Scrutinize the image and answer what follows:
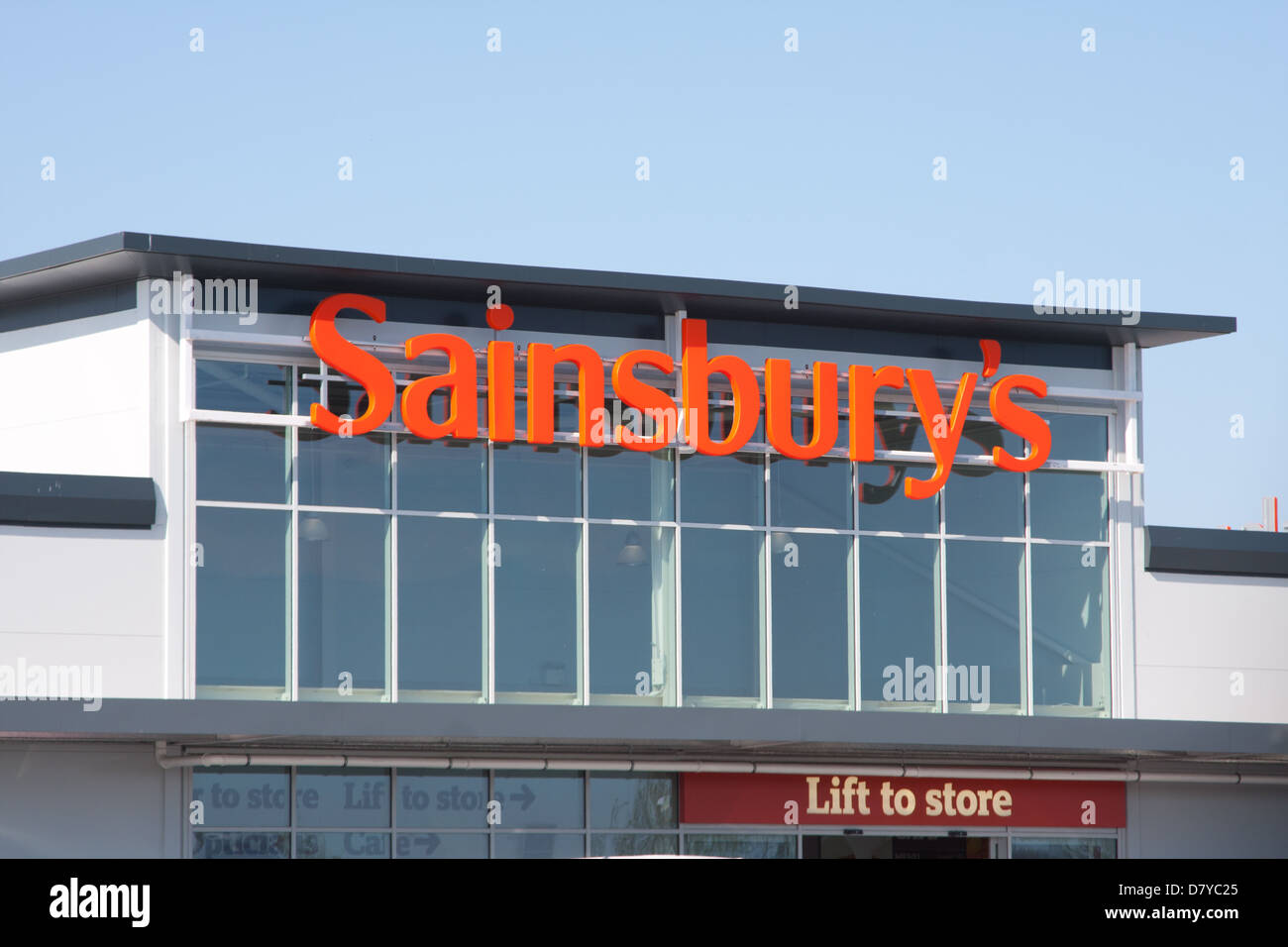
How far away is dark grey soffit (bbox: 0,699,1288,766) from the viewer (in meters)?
21.0

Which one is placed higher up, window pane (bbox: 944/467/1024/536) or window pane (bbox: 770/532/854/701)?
window pane (bbox: 944/467/1024/536)

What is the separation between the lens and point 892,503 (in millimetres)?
25578

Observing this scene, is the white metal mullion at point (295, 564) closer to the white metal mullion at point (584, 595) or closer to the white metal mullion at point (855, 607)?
the white metal mullion at point (584, 595)

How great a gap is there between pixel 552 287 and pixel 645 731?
556 centimetres

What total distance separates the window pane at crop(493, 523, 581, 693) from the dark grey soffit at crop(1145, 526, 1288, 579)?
8.27 meters

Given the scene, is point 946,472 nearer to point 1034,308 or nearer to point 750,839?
point 1034,308

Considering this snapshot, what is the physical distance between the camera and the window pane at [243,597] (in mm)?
22562

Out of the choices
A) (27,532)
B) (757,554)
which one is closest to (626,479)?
(757,554)

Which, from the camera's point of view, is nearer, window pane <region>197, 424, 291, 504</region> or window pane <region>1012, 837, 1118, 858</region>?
window pane <region>197, 424, 291, 504</region>

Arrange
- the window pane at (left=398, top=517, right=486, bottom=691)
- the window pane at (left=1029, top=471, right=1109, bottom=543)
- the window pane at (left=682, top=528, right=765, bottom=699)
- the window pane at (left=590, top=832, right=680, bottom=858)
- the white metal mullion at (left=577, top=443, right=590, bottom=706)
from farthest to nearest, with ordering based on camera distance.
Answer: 1. the window pane at (left=1029, top=471, right=1109, bottom=543)
2. the window pane at (left=682, top=528, right=765, bottom=699)
3. the window pane at (left=590, top=832, right=680, bottom=858)
4. the white metal mullion at (left=577, top=443, right=590, bottom=706)
5. the window pane at (left=398, top=517, right=486, bottom=691)

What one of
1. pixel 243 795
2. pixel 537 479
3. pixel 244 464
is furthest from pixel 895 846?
pixel 244 464

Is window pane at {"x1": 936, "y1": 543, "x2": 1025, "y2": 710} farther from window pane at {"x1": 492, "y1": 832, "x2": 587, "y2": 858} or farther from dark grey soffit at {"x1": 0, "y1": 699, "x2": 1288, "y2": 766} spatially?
window pane at {"x1": 492, "y1": 832, "x2": 587, "y2": 858}

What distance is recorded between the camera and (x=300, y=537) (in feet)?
75.7

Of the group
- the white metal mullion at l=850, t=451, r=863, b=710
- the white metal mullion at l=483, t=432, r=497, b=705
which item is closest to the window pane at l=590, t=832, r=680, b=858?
the white metal mullion at l=483, t=432, r=497, b=705
